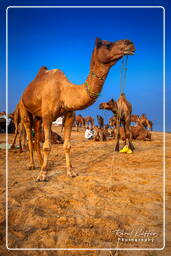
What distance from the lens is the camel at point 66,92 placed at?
3811mm

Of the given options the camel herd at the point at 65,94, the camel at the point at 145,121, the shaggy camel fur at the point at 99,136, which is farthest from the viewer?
the camel at the point at 145,121

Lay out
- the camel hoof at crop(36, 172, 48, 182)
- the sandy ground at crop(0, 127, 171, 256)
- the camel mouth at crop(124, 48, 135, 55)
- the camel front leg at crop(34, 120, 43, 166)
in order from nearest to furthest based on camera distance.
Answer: the sandy ground at crop(0, 127, 171, 256) → the camel mouth at crop(124, 48, 135, 55) → the camel hoof at crop(36, 172, 48, 182) → the camel front leg at crop(34, 120, 43, 166)

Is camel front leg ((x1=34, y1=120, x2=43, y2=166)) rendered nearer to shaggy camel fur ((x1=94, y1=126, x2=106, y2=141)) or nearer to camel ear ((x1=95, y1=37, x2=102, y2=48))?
camel ear ((x1=95, y1=37, x2=102, y2=48))

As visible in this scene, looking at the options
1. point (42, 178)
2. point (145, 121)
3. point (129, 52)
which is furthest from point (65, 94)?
point (145, 121)

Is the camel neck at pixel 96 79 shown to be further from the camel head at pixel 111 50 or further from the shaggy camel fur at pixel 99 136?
the shaggy camel fur at pixel 99 136

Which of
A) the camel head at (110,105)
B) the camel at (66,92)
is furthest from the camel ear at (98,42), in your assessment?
the camel head at (110,105)

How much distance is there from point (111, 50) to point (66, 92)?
1.33 metres

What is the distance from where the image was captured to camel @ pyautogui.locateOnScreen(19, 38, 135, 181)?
12.5 feet

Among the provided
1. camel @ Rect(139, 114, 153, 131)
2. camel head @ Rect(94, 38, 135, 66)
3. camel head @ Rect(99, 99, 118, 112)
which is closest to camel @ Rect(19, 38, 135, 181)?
camel head @ Rect(94, 38, 135, 66)

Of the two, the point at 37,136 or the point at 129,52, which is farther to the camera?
the point at 37,136

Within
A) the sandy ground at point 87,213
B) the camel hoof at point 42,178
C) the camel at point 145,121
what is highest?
the camel at point 145,121

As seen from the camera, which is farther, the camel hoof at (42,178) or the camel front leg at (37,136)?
the camel front leg at (37,136)

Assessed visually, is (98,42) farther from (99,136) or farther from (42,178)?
(99,136)

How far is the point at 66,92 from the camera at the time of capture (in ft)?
14.9
